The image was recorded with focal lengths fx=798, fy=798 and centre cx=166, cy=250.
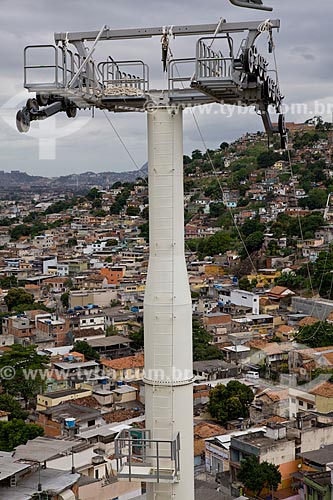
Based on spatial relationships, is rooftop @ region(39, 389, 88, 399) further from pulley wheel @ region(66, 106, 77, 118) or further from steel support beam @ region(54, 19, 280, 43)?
steel support beam @ region(54, 19, 280, 43)

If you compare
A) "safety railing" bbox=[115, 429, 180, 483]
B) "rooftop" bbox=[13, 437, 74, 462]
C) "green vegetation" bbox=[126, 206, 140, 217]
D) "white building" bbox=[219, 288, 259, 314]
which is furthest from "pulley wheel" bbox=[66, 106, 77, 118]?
"green vegetation" bbox=[126, 206, 140, 217]

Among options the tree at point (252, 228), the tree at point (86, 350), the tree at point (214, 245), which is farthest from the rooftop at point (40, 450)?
the tree at point (252, 228)

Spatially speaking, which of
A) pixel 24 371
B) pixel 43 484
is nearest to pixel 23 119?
pixel 43 484

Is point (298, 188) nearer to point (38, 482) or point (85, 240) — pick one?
point (85, 240)

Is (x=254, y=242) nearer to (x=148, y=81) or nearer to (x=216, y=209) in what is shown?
(x=216, y=209)

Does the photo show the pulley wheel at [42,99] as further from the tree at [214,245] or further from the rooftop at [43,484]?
the tree at [214,245]
